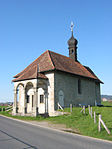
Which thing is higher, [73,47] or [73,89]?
[73,47]

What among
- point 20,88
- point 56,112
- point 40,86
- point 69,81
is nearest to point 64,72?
point 69,81

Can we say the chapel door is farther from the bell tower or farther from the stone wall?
the bell tower

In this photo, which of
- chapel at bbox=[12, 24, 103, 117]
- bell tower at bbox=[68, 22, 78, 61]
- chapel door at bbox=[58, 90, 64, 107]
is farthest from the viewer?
bell tower at bbox=[68, 22, 78, 61]

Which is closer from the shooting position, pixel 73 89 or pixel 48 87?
pixel 48 87

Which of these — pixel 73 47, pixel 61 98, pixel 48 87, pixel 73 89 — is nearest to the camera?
pixel 48 87

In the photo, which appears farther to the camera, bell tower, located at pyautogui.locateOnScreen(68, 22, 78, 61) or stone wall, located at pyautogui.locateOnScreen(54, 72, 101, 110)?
bell tower, located at pyautogui.locateOnScreen(68, 22, 78, 61)

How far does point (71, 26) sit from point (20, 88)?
17.1 m

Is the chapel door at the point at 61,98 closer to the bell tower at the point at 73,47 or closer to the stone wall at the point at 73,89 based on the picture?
the stone wall at the point at 73,89

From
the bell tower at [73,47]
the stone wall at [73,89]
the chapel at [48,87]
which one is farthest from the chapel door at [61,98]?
the bell tower at [73,47]

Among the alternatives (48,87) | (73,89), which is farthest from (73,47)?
(48,87)

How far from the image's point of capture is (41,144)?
7641 millimetres

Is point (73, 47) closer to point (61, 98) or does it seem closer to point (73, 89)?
point (73, 89)

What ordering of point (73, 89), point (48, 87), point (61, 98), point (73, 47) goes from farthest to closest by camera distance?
point (73, 47)
point (73, 89)
point (61, 98)
point (48, 87)

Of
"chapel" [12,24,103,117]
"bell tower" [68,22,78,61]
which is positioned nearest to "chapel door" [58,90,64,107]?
"chapel" [12,24,103,117]
